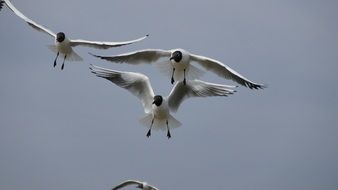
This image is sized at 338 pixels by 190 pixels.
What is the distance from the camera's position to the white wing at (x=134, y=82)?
683 inches

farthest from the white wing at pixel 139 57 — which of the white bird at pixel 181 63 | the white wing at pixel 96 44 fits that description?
the white wing at pixel 96 44

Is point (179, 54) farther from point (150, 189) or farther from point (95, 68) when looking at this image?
point (150, 189)

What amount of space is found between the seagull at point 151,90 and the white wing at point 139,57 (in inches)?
8.4

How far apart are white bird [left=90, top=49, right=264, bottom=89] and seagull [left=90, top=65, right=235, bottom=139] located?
259mm

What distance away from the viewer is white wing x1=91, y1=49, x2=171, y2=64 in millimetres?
17156

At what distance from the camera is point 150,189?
746 inches

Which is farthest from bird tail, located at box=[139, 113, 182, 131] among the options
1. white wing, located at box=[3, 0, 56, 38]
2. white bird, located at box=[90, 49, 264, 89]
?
white wing, located at box=[3, 0, 56, 38]

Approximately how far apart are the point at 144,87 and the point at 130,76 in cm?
31

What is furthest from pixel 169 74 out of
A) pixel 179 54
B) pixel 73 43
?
pixel 73 43

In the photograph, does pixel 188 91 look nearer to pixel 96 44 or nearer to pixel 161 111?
pixel 161 111

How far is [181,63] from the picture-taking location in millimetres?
Result: 16516

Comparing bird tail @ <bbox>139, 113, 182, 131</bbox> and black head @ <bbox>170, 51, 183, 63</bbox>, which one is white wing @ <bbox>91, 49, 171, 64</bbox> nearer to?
black head @ <bbox>170, 51, 183, 63</bbox>

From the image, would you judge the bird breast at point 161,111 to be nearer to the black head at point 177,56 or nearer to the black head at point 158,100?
the black head at point 158,100

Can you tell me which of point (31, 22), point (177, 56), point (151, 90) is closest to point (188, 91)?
point (151, 90)
